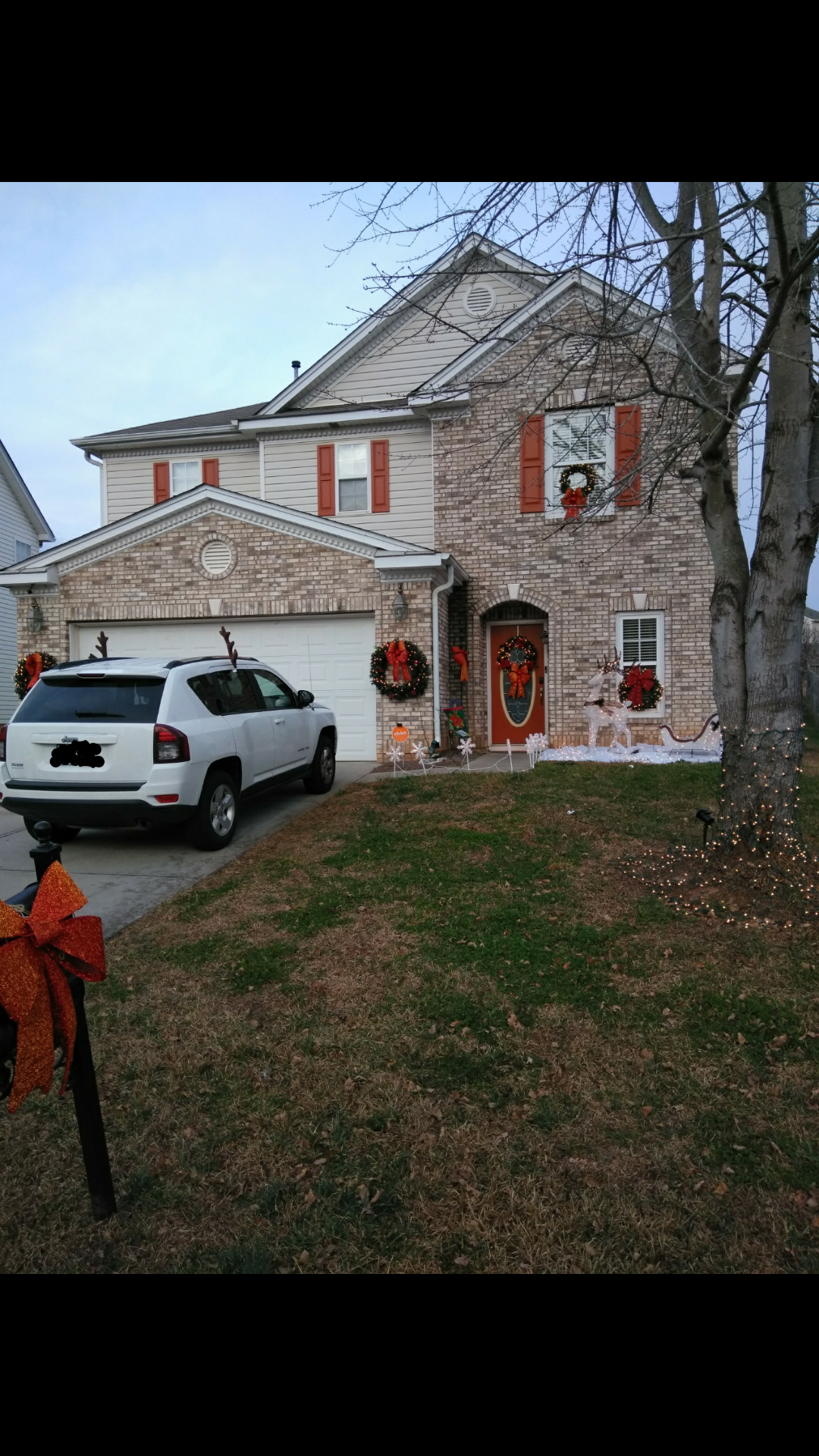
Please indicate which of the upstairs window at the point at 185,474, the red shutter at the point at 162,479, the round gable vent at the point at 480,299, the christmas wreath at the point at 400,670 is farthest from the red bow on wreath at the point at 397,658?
the red shutter at the point at 162,479

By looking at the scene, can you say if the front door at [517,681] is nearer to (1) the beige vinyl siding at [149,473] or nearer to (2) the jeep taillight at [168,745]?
(1) the beige vinyl siding at [149,473]

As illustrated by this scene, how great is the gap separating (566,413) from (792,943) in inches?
414

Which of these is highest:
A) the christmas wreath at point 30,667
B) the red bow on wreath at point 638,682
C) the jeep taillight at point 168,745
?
the christmas wreath at point 30,667

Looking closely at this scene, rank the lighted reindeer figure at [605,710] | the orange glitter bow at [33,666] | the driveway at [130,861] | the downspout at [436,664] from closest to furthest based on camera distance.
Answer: the driveway at [130,861], the downspout at [436,664], the lighted reindeer figure at [605,710], the orange glitter bow at [33,666]

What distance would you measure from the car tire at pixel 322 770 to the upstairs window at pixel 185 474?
827 cm

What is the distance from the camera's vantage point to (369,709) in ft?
41.3

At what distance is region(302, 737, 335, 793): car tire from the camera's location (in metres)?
9.64

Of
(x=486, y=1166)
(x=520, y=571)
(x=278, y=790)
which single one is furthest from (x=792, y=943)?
(x=520, y=571)

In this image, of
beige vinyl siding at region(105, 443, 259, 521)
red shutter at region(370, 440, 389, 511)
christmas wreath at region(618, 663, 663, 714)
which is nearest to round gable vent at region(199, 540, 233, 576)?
red shutter at region(370, 440, 389, 511)

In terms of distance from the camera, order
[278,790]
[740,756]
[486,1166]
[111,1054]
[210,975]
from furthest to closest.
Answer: [278,790] < [740,756] < [210,975] < [111,1054] < [486,1166]

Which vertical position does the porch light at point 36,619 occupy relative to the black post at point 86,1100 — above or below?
above

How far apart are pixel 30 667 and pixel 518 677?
7955 millimetres

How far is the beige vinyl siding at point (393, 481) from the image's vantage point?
14.3 m

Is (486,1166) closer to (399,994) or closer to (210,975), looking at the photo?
(399,994)
